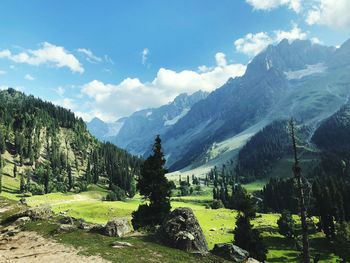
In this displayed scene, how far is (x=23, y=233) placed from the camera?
47.4 meters

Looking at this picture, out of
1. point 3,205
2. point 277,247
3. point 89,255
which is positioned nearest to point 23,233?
point 89,255

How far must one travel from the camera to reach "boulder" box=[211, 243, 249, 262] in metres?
38.6

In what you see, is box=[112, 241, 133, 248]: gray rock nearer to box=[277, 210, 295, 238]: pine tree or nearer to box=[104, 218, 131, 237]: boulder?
box=[104, 218, 131, 237]: boulder

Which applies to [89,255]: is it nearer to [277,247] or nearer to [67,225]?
[67,225]

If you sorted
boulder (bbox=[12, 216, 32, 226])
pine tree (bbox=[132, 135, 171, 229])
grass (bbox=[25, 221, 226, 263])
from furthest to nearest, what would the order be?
pine tree (bbox=[132, 135, 171, 229]) → boulder (bbox=[12, 216, 32, 226]) → grass (bbox=[25, 221, 226, 263])

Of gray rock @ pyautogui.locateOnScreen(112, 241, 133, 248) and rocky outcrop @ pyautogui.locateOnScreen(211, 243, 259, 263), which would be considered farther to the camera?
gray rock @ pyautogui.locateOnScreen(112, 241, 133, 248)

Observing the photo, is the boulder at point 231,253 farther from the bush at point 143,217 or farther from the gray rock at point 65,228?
the bush at point 143,217

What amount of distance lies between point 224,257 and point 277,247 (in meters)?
65.3

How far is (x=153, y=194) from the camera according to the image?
63.8 metres

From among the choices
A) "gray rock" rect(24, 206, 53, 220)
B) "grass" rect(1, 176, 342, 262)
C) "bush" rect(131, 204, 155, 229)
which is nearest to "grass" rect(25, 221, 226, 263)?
"grass" rect(1, 176, 342, 262)

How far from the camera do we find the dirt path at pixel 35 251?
114 ft

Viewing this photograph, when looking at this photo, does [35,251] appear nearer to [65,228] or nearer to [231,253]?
[65,228]

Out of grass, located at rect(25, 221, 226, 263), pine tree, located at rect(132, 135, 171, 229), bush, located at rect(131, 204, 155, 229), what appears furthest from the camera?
pine tree, located at rect(132, 135, 171, 229)

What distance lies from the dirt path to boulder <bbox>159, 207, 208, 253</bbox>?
986 cm
